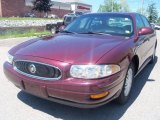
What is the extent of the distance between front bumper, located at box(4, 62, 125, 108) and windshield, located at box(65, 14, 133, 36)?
136cm

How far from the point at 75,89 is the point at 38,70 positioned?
637 millimetres

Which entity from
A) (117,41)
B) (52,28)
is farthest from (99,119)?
(52,28)

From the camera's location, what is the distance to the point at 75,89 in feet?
10.3

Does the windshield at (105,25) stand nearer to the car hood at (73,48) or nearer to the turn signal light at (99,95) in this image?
the car hood at (73,48)

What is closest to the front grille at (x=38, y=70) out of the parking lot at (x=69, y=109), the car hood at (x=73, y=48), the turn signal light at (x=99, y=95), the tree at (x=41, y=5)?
the car hood at (x=73, y=48)

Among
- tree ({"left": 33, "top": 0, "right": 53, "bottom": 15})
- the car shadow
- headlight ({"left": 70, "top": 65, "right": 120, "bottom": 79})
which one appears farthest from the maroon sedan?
tree ({"left": 33, "top": 0, "right": 53, "bottom": 15})

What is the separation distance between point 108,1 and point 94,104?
271 feet

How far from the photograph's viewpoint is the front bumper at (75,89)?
312 centimetres

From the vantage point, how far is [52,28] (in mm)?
19125

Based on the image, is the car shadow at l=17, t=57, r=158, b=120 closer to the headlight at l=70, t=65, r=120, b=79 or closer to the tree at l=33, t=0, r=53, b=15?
the headlight at l=70, t=65, r=120, b=79

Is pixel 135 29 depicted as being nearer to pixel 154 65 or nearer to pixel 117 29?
pixel 117 29

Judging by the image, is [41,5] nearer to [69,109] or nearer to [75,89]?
[69,109]

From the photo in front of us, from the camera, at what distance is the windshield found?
465 centimetres

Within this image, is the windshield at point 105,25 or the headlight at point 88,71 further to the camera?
the windshield at point 105,25
